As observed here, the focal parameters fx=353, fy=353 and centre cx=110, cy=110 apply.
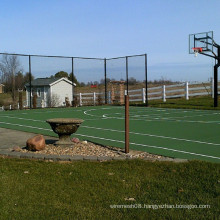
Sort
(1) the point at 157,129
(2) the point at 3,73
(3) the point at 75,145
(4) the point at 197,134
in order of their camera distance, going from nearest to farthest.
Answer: (3) the point at 75,145 → (4) the point at 197,134 → (1) the point at 157,129 → (2) the point at 3,73

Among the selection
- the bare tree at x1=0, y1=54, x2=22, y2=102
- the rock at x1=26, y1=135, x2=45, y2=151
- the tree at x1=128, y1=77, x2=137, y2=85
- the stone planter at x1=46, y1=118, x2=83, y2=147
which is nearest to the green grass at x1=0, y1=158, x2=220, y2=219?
the rock at x1=26, y1=135, x2=45, y2=151

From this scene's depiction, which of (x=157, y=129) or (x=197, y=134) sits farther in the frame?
(x=157, y=129)

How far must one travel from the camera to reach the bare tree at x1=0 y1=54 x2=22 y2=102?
74.6 ft

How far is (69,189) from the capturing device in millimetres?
4777

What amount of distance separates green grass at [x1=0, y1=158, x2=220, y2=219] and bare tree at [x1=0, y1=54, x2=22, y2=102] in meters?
17.6

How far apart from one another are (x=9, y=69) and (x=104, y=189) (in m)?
21.2

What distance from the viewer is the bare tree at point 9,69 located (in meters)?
22.8

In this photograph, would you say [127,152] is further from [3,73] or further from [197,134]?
[3,73]

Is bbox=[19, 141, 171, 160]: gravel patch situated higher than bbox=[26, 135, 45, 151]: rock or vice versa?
bbox=[26, 135, 45, 151]: rock

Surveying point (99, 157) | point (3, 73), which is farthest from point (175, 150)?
point (3, 73)

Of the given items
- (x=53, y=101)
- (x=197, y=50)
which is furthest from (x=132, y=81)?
(x=53, y=101)

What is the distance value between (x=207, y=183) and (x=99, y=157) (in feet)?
7.23

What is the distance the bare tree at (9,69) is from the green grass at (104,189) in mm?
17603

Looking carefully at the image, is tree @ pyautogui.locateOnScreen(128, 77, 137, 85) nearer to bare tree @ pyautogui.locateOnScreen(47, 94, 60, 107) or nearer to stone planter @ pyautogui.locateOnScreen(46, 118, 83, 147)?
bare tree @ pyautogui.locateOnScreen(47, 94, 60, 107)
